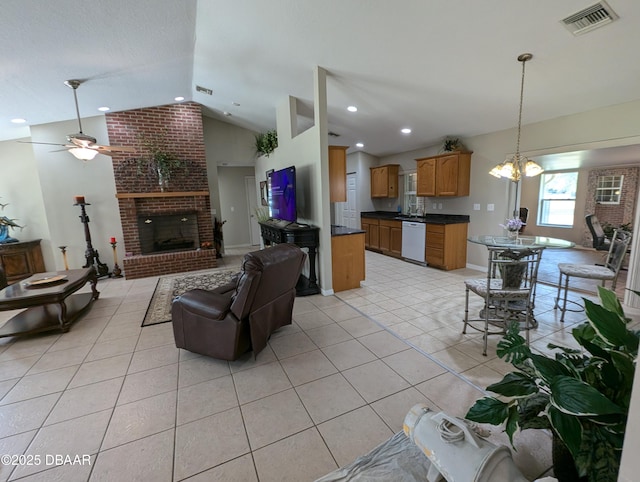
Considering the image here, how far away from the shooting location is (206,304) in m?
2.28

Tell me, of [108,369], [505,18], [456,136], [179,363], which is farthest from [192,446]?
[456,136]

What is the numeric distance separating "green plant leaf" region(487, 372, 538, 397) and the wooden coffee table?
3854mm

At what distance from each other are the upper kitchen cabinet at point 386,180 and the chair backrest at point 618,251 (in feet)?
13.7

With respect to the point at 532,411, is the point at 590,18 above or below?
above

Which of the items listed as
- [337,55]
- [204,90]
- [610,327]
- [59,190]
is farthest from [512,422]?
[59,190]

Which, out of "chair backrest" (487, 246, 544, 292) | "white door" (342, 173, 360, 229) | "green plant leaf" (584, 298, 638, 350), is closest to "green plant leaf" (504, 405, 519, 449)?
"green plant leaf" (584, 298, 638, 350)

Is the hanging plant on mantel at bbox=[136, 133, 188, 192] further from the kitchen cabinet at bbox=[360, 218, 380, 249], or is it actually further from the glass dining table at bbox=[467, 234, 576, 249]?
the glass dining table at bbox=[467, 234, 576, 249]

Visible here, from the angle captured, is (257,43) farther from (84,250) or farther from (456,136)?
(84,250)

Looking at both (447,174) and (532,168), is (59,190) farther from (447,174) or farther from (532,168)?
(532,168)

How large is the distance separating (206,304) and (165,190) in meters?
4.16

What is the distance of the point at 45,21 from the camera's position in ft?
7.73

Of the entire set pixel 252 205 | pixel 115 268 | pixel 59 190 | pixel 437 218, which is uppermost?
pixel 59 190

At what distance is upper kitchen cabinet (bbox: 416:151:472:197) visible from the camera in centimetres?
506

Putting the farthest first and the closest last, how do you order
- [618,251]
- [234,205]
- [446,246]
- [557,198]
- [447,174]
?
[557,198], [234,205], [447,174], [446,246], [618,251]
